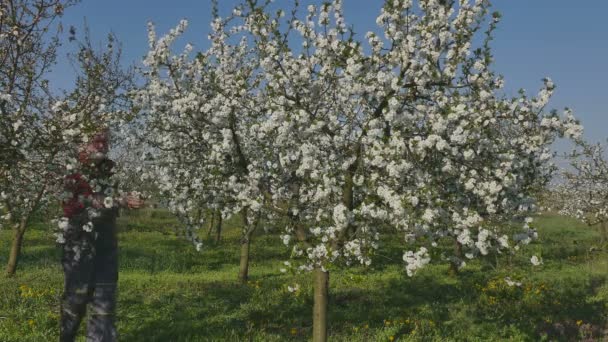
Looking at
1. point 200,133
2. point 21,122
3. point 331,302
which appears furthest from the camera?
point 331,302

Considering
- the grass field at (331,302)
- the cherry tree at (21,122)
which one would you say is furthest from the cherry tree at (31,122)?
the grass field at (331,302)

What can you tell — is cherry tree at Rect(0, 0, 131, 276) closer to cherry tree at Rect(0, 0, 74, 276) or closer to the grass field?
cherry tree at Rect(0, 0, 74, 276)

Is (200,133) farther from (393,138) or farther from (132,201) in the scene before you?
(393,138)

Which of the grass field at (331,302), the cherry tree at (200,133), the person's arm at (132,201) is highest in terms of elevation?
the cherry tree at (200,133)

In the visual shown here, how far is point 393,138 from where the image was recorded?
24.3ft

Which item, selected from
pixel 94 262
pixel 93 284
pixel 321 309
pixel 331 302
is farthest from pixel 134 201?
pixel 331 302

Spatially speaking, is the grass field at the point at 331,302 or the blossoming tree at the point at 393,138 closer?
the blossoming tree at the point at 393,138

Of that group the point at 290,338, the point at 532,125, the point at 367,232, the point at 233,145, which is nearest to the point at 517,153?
the point at 532,125

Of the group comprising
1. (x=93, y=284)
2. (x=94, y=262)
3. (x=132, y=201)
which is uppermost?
(x=132, y=201)

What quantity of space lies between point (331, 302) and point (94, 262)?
714cm

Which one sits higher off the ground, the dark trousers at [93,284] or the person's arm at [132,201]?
the person's arm at [132,201]

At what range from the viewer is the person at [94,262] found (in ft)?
27.8

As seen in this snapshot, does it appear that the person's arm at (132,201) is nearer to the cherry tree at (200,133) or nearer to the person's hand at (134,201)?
the person's hand at (134,201)

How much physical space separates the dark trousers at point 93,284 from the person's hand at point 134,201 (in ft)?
1.93
